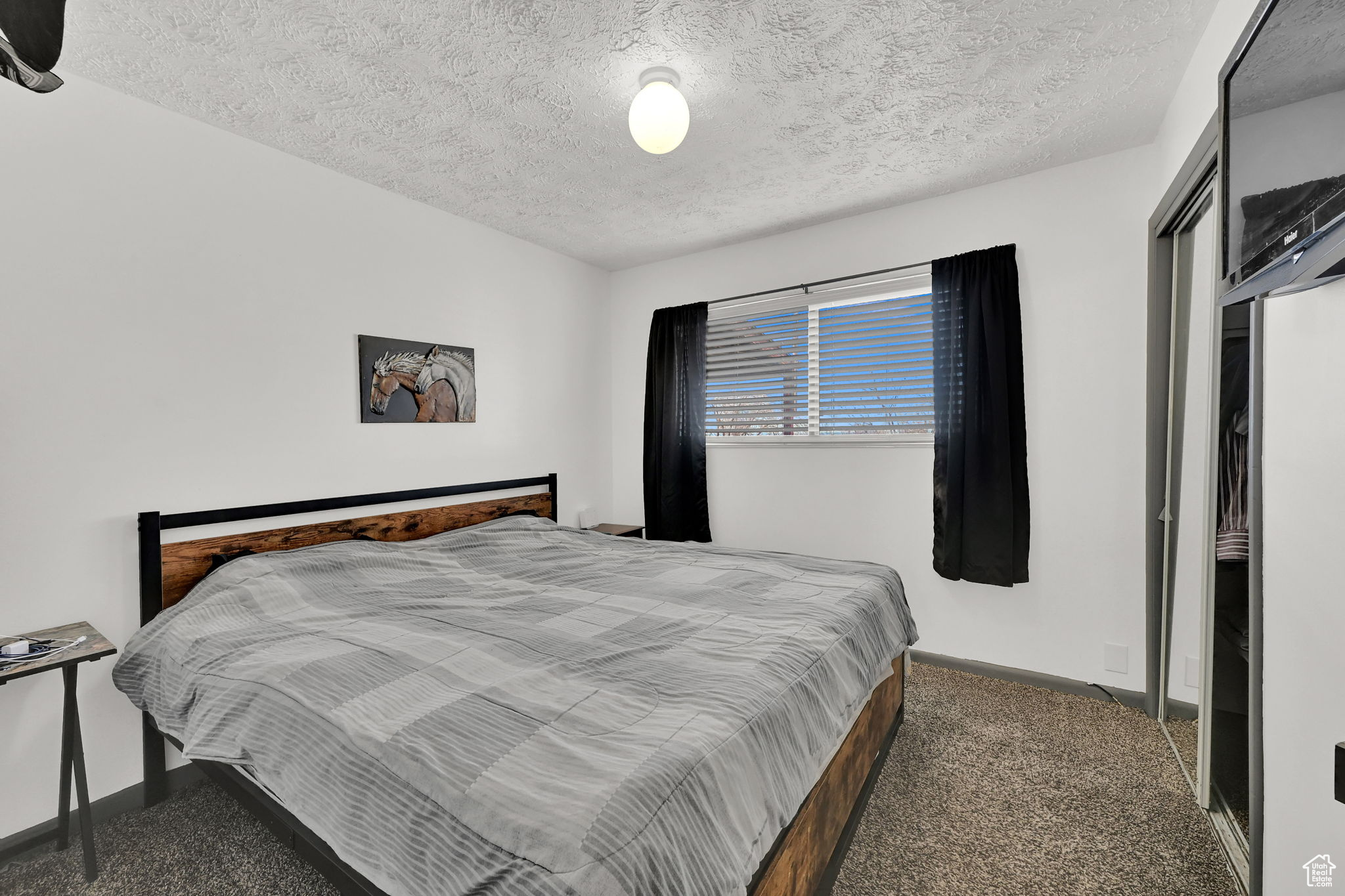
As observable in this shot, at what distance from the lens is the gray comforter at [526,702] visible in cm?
95

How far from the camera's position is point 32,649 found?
171 cm

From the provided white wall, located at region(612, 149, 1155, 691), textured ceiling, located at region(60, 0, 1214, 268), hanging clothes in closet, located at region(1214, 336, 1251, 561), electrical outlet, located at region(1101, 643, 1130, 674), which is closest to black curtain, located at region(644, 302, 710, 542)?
white wall, located at region(612, 149, 1155, 691)

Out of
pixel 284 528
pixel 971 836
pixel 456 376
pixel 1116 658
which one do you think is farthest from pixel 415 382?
pixel 1116 658

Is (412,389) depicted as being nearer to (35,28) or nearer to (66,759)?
(66,759)

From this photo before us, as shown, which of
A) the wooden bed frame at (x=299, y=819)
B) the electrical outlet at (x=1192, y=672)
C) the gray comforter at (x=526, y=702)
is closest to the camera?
the gray comforter at (x=526, y=702)

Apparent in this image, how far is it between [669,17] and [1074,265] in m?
2.30

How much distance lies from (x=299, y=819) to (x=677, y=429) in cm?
302

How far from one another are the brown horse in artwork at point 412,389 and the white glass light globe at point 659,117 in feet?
5.90

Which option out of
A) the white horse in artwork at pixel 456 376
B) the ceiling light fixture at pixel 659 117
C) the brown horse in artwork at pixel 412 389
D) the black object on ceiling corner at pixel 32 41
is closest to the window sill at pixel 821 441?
the white horse in artwork at pixel 456 376

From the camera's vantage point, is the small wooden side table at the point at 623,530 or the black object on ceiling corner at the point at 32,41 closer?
the black object on ceiling corner at the point at 32,41

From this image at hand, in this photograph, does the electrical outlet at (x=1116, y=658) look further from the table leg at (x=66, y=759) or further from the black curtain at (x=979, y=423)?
the table leg at (x=66, y=759)

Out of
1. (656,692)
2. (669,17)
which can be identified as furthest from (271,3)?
(656,692)

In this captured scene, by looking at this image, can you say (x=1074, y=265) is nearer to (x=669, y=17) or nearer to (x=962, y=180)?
(x=962, y=180)

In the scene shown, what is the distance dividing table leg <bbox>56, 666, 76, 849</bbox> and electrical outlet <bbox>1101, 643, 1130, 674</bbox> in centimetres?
407
